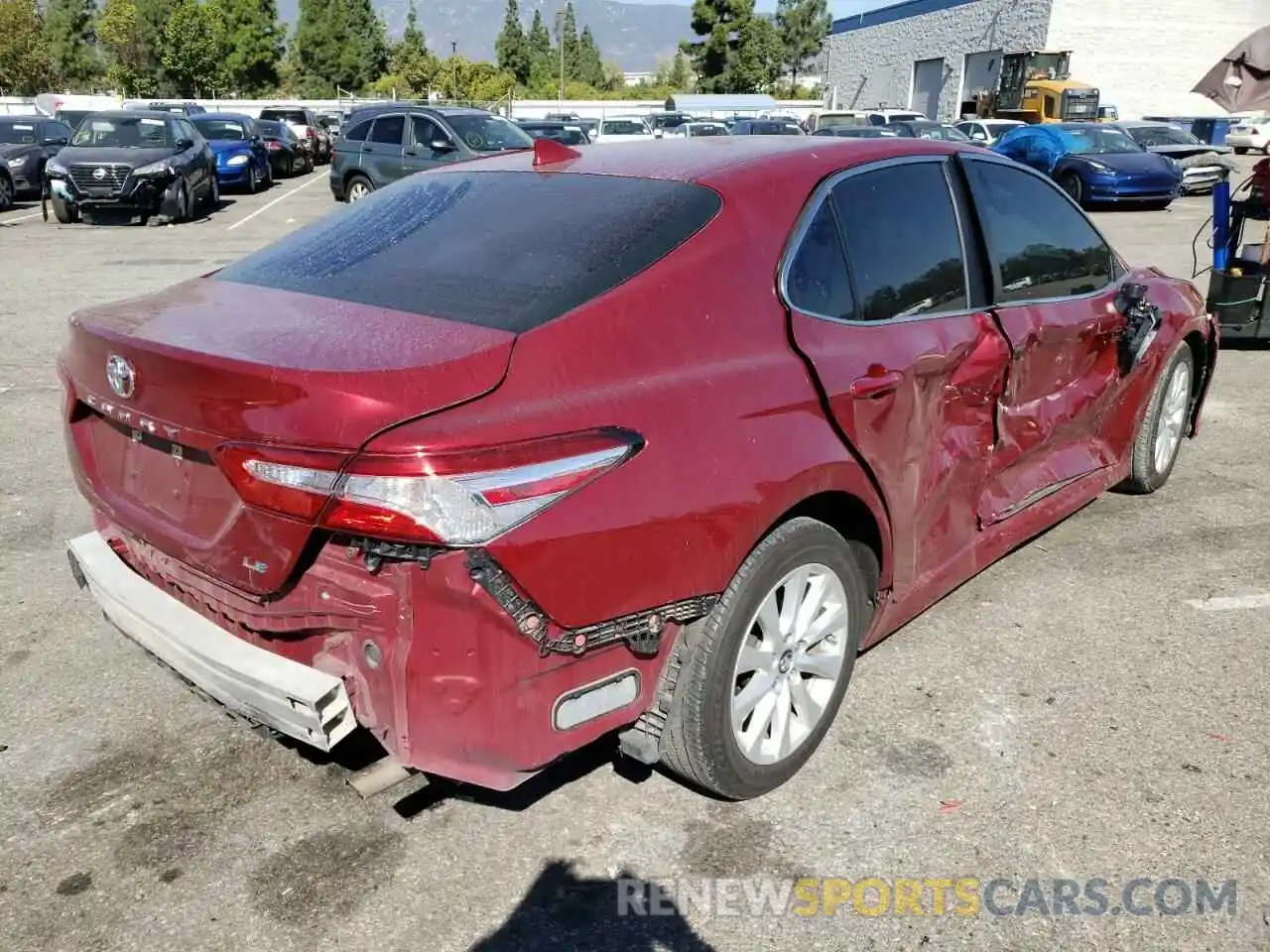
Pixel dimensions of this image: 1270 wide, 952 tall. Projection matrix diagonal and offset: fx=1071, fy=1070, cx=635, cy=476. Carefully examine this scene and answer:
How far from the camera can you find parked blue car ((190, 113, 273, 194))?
71.9 feet

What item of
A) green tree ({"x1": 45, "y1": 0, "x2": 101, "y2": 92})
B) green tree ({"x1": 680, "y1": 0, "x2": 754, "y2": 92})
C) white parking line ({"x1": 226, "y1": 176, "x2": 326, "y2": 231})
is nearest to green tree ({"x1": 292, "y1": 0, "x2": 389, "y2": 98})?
green tree ({"x1": 45, "y1": 0, "x2": 101, "y2": 92})

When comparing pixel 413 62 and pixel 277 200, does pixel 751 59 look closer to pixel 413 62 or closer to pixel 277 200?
pixel 413 62

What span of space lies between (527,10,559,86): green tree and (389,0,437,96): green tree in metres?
9.93

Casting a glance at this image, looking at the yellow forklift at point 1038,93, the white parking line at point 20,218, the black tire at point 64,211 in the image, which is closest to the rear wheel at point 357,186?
the black tire at point 64,211

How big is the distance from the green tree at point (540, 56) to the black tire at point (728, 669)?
86280mm

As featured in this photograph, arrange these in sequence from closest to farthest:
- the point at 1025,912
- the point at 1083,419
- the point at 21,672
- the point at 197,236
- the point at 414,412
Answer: the point at 414,412
the point at 1025,912
the point at 21,672
the point at 1083,419
the point at 197,236

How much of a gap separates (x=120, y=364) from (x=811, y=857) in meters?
2.09

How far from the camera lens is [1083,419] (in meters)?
4.21

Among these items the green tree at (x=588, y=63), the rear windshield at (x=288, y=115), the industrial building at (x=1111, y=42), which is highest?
the green tree at (x=588, y=63)

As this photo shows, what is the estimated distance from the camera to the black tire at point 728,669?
254 centimetres

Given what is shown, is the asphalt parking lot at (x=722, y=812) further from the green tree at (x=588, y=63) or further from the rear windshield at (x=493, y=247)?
the green tree at (x=588, y=63)

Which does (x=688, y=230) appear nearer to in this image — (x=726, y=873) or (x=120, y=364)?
(x=120, y=364)

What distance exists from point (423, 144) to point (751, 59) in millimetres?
55653

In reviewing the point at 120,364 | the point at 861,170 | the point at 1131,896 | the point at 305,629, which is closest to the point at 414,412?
the point at 305,629
